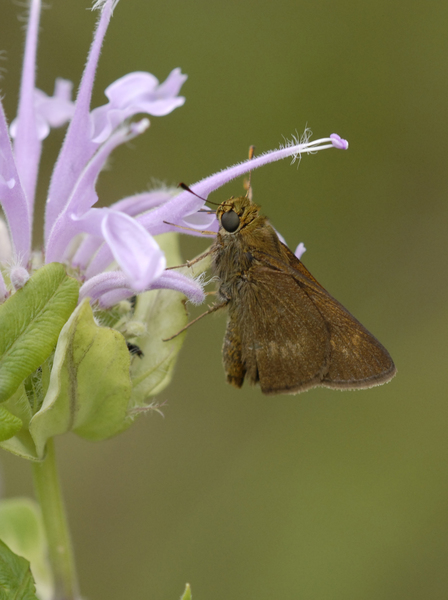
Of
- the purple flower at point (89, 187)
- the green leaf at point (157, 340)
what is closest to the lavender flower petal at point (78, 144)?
the purple flower at point (89, 187)

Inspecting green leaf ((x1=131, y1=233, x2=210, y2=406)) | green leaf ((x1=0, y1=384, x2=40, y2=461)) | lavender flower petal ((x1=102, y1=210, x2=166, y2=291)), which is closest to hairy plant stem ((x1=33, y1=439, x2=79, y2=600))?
green leaf ((x1=0, y1=384, x2=40, y2=461))

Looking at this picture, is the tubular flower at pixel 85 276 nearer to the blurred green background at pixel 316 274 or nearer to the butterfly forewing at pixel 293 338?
the butterfly forewing at pixel 293 338

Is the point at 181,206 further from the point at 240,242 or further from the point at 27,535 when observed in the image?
the point at 27,535

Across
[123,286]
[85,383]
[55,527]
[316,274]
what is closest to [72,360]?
[85,383]

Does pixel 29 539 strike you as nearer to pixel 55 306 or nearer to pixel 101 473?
pixel 55 306

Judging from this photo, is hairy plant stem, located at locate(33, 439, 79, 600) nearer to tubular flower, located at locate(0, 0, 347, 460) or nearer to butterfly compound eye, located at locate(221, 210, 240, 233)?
tubular flower, located at locate(0, 0, 347, 460)
